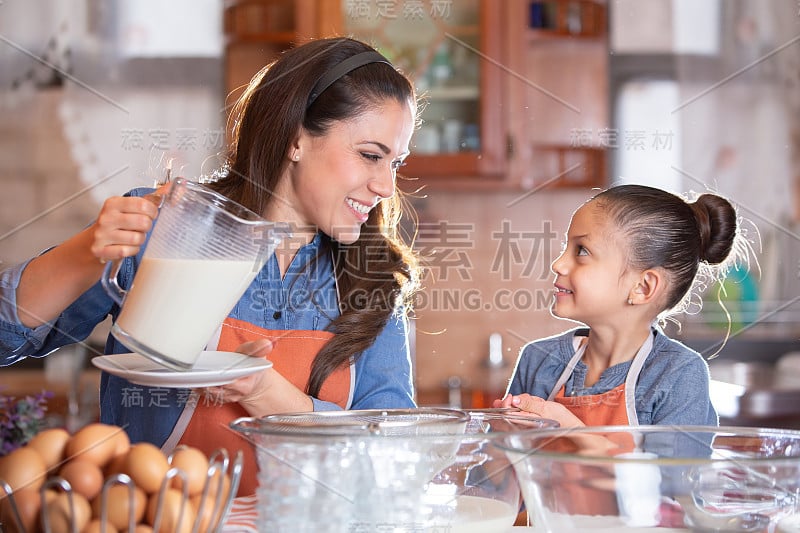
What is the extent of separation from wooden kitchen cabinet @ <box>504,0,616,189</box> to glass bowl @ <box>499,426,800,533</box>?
1.49 meters

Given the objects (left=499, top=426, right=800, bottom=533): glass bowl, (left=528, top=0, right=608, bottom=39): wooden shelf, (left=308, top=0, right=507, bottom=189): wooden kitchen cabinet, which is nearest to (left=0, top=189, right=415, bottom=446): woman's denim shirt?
(left=499, top=426, right=800, bottom=533): glass bowl

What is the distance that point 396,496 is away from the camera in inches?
20.6

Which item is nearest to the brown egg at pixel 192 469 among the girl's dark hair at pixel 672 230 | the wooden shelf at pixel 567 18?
the girl's dark hair at pixel 672 230

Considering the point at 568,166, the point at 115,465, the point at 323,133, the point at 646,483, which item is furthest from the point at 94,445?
the point at 568,166

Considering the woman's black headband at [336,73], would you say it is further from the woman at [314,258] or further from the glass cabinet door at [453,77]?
the glass cabinet door at [453,77]

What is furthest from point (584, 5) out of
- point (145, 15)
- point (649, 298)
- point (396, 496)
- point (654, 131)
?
point (396, 496)

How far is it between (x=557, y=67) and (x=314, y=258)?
4.20ft

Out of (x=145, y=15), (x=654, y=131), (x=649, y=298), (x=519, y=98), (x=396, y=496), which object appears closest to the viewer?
(x=396, y=496)

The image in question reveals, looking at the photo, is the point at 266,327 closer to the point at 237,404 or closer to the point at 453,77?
the point at 237,404

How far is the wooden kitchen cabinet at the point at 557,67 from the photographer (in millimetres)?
2061

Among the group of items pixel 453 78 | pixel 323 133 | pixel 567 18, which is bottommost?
pixel 323 133

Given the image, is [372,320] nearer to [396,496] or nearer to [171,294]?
[171,294]

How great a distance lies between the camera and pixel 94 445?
50 centimetres

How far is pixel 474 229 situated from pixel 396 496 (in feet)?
5.13
